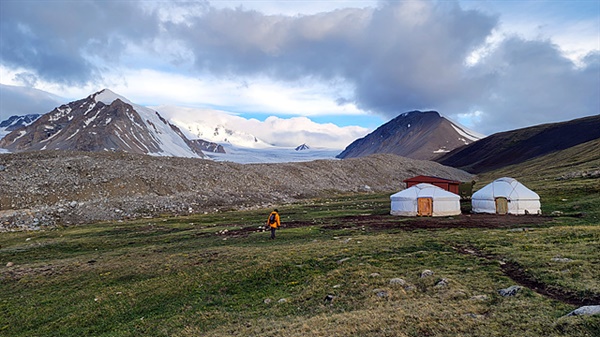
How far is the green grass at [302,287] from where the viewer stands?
11164mm

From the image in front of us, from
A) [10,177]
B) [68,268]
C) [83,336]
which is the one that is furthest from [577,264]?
[10,177]

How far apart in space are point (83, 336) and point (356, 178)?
9236cm

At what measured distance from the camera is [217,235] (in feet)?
105

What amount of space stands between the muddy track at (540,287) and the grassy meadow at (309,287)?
0.08 meters

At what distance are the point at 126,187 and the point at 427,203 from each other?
4171 cm

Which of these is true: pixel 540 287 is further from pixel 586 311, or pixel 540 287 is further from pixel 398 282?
pixel 398 282

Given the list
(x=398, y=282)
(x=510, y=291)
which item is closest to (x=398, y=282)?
(x=398, y=282)

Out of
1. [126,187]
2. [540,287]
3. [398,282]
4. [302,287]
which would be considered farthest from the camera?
[126,187]

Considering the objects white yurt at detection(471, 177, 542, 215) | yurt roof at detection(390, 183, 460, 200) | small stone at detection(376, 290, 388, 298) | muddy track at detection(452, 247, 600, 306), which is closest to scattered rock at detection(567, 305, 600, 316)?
muddy track at detection(452, 247, 600, 306)

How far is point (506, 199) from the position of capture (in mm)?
40531

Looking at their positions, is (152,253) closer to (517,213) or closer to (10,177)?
(517,213)

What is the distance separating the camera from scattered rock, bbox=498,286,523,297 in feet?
41.2

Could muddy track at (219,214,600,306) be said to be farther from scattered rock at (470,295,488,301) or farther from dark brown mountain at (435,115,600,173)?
dark brown mountain at (435,115,600,173)

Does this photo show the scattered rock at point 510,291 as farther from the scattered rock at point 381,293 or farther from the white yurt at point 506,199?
the white yurt at point 506,199
